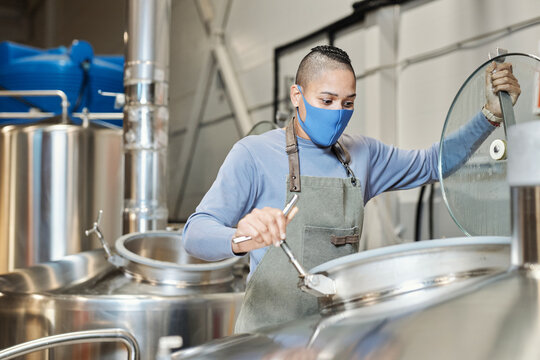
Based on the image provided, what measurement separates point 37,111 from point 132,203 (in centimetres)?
169

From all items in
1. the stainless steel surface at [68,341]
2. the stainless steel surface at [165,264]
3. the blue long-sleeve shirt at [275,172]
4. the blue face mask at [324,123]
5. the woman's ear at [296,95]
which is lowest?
the stainless steel surface at [68,341]

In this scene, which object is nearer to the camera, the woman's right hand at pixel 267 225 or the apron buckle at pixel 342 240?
the woman's right hand at pixel 267 225

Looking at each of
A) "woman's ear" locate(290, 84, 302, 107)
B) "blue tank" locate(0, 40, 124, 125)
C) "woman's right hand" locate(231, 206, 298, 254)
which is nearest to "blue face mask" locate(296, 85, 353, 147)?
"woman's ear" locate(290, 84, 302, 107)

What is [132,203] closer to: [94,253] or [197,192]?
[94,253]

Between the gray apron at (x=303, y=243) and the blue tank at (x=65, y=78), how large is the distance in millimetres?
2980

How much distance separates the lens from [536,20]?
8.41 feet

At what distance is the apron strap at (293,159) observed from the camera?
4.23ft

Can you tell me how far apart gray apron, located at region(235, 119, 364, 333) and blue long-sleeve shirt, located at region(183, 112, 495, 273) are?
0.03m

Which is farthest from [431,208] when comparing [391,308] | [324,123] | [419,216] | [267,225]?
[391,308]

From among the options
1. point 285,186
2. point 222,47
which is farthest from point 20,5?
point 285,186

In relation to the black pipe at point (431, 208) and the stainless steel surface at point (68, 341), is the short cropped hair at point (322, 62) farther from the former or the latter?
the black pipe at point (431, 208)

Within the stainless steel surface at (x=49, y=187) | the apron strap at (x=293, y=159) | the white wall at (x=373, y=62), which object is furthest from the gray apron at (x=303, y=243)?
the stainless steel surface at (x=49, y=187)

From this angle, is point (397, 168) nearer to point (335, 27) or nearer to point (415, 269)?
point (415, 269)

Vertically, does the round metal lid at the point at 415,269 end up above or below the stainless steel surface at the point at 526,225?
below
